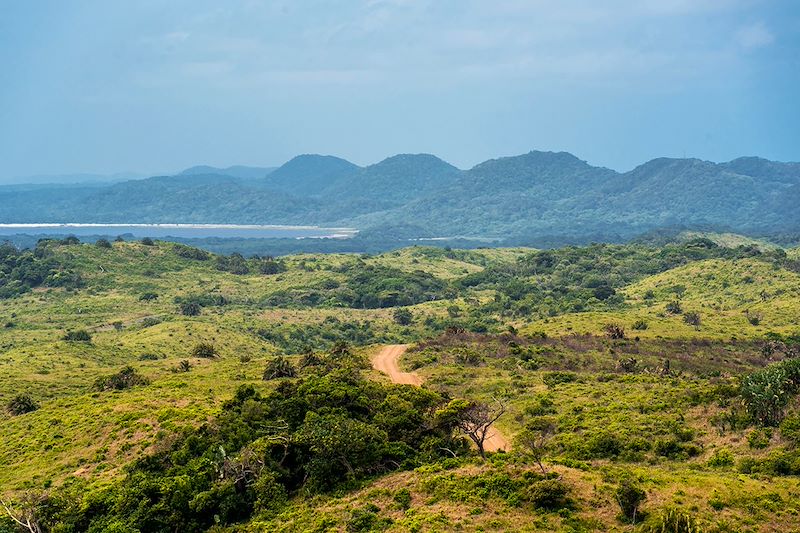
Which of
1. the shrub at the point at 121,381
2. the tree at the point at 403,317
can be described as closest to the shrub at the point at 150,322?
the tree at the point at 403,317

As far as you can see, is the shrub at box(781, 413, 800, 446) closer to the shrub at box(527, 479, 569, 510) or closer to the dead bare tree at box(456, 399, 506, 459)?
the shrub at box(527, 479, 569, 510)

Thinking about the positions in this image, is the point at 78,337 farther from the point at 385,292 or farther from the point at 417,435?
the point at 417,435

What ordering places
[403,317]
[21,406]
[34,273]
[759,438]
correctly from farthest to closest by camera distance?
[34,273], [403,317], [21,406], [759,438]

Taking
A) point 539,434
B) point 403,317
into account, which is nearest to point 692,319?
point 403,317

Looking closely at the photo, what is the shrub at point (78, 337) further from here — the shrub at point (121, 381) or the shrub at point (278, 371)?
the shrub at point (278, 371)

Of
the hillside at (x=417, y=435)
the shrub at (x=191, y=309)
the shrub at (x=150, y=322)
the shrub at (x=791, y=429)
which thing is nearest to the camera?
the hillside at (x=417, y=435)

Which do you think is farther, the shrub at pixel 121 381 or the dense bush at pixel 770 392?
the shrub at pixel 121 381

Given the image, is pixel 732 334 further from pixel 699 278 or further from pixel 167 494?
pixel 167 494
